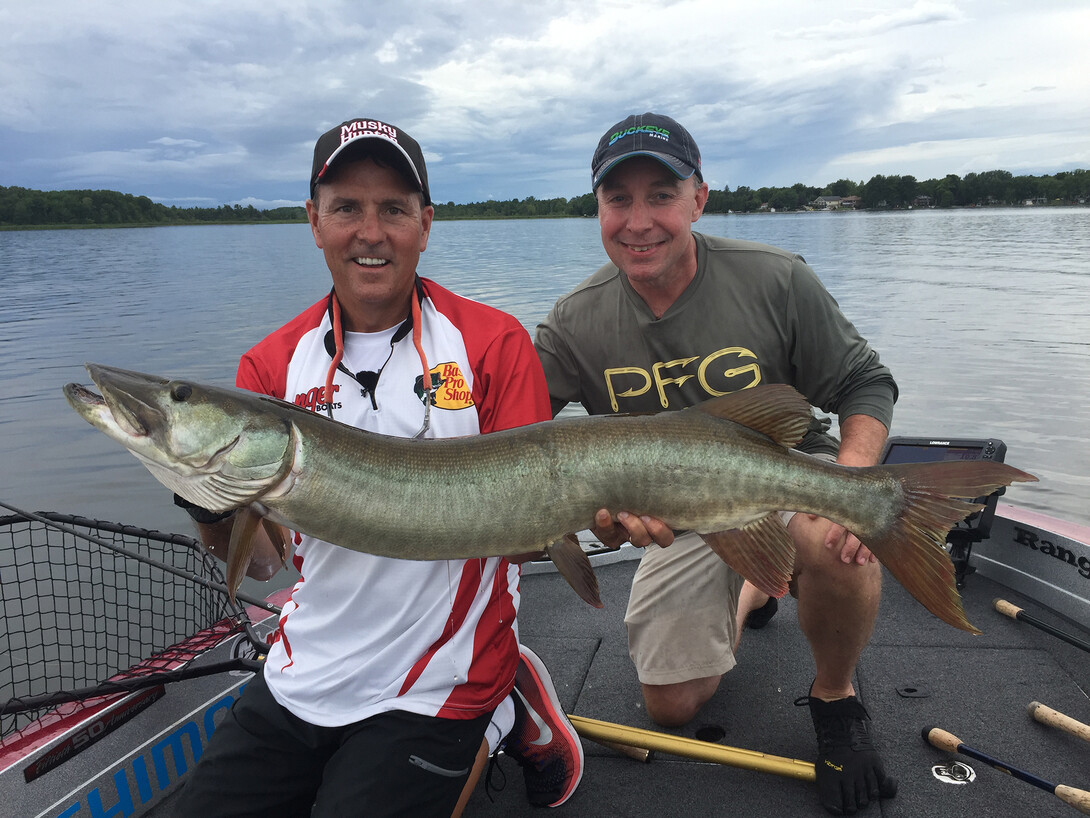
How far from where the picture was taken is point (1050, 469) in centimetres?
856

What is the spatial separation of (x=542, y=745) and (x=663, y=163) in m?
2.52

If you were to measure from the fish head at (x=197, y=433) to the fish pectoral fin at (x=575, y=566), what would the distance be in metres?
0.88

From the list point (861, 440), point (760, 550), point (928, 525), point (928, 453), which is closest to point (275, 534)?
Result: point (760, 550)

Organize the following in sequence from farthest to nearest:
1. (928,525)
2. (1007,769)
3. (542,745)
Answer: (542,745) → (1007,769) → (928,525)

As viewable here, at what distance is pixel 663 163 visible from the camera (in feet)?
10.4

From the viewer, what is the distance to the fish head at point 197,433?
1955mm

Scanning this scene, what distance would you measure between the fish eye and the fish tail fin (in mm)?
2161

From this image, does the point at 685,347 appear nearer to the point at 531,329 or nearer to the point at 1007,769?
the point at 1007,769

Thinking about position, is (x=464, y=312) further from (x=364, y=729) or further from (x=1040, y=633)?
(x=1040, y=633)

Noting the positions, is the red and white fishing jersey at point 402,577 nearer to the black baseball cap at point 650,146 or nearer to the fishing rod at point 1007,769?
the black baseball cap at point 650,146

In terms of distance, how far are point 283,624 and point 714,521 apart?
5.07 feet

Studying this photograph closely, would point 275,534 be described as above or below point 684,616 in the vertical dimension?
above

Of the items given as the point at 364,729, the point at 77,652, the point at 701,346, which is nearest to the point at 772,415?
the point at 701,346

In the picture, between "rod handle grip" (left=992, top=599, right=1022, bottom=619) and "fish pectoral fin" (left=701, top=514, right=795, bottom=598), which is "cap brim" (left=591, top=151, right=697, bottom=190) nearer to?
"fish pectoral fin" (left=701, top=514, right=795, bottom=598)
